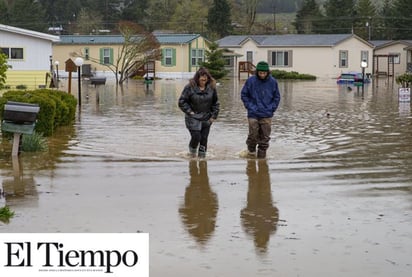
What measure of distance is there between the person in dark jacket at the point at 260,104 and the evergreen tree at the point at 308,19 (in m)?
80.3

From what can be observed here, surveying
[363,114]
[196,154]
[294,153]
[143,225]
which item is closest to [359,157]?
[294,153]

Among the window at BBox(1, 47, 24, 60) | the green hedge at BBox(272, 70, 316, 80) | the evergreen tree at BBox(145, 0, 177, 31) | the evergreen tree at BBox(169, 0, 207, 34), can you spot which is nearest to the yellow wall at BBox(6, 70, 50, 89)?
the window at BBox(1, 47, 24, 60)

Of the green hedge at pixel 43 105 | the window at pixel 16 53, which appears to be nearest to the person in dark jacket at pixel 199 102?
the green hedge at pixel 43 105

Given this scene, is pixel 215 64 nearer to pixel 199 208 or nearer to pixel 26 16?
pixel 26 16

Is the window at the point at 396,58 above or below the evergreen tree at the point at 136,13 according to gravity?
below

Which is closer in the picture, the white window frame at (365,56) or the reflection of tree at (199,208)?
the reflection of tree at (199,208)

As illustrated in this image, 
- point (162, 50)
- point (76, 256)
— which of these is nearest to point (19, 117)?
point (76, 256)

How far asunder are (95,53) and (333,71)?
1918cm

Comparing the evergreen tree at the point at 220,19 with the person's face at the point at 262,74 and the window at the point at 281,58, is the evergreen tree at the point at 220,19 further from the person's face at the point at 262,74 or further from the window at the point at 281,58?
the person's face at the point at 262,74

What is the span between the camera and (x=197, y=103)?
1315 cm

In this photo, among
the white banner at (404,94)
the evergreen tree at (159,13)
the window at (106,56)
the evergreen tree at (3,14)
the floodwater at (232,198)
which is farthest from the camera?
the evergreen tree at (159,13)

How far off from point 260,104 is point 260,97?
0.12 meters

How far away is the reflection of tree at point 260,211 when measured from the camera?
7.85 m

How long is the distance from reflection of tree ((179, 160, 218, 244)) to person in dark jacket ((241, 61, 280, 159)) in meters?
1.86
